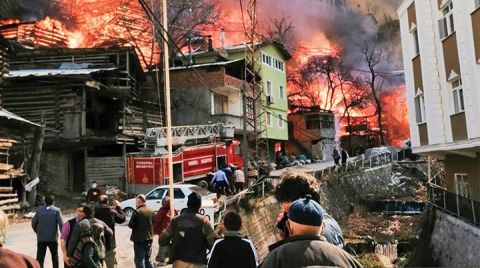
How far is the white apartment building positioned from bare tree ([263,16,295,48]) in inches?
1723

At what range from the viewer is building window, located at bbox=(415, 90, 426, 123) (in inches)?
755

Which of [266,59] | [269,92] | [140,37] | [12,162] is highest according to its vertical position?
[140,37]

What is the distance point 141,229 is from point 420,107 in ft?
50.8

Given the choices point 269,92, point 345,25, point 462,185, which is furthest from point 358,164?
point 345,25

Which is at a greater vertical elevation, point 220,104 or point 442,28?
point 220,104

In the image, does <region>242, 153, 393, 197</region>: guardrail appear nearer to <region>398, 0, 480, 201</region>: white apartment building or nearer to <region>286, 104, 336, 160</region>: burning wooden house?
<region>398, 0, 480, 201</region>: white apartment building

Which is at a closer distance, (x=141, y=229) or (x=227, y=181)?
(x=141, y=229)

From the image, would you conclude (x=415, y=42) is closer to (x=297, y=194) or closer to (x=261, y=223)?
(x=261, y=223)

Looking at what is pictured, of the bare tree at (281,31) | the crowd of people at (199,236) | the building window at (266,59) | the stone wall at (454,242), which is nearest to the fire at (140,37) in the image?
the bare tree at (281,31)

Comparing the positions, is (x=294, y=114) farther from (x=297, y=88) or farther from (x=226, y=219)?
(x=226, y=219)

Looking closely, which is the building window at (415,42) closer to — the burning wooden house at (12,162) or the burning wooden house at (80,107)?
the burning wooden house at (80,107)

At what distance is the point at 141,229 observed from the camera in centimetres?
827

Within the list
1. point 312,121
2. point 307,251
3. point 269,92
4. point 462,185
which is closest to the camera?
point 307,251

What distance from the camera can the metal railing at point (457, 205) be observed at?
13.3m
